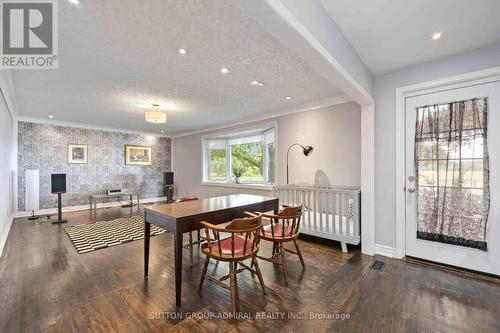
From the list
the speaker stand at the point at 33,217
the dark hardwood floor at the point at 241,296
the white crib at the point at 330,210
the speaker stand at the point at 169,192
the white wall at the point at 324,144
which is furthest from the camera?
the speaker stand at the point at 169,192

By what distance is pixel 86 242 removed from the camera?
3.49 metres

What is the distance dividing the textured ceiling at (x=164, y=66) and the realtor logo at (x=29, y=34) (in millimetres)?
88

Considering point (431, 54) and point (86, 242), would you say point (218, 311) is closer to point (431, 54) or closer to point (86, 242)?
point (86, 242)

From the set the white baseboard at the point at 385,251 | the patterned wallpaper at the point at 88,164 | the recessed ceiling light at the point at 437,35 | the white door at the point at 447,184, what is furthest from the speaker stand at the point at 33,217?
the recessed ceiling light at the point at 437,35

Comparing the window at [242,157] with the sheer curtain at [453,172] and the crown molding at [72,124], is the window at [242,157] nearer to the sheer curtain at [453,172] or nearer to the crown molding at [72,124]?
the crown molding at [72,124]

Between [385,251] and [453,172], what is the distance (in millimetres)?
1328

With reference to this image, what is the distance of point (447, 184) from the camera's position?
103 inches

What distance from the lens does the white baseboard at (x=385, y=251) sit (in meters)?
2.94

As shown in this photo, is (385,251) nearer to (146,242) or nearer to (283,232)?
(283,232)

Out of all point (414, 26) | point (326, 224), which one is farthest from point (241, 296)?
point (414, 26)

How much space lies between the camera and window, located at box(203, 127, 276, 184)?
523 cm

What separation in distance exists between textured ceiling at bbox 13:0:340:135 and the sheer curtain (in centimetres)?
148

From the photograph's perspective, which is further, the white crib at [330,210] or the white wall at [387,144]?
the white crib at [330,210]

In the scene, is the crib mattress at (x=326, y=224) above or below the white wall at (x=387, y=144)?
below
